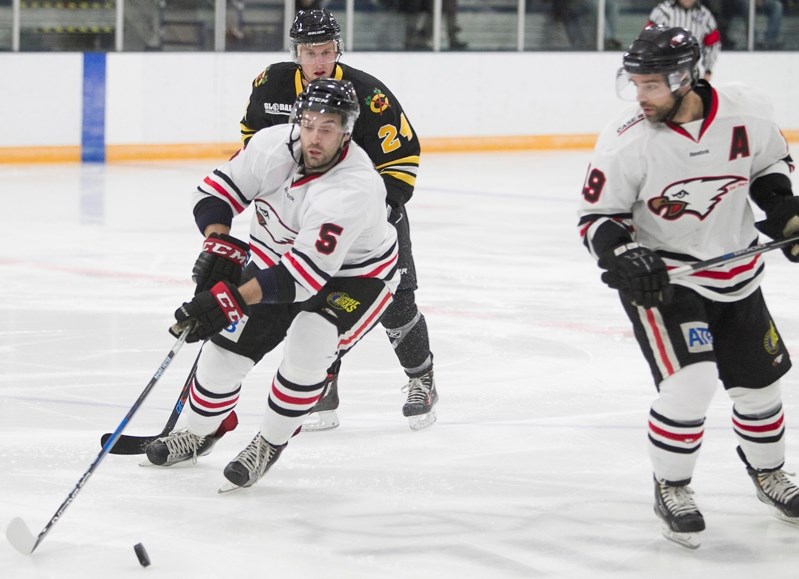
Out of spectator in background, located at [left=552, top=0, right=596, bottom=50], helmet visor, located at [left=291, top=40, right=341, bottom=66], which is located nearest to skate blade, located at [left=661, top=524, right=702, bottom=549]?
helmet visor, located at [left=291, top=40, right=341, bottom=66]

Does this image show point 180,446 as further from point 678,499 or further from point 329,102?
point 678,499

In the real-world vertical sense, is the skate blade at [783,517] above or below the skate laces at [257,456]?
below

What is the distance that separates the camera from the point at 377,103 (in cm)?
383

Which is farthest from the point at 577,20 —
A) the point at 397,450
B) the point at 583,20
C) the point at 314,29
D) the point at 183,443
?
the point at 183,443

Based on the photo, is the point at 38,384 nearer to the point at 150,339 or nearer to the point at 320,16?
the point at 150,339

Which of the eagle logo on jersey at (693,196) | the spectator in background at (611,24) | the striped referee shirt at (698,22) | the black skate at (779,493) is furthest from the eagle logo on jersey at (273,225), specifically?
the spectator in background at (611,24)

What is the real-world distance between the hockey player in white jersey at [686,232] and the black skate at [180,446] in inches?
41.6

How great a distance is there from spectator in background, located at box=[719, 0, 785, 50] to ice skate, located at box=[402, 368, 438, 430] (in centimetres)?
893

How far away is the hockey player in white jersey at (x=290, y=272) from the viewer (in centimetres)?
308

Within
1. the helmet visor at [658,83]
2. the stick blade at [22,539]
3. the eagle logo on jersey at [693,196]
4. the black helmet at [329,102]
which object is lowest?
the stick blade at [22,539]

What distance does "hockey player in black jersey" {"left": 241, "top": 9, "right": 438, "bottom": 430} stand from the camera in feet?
12.4

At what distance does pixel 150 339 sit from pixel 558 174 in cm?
536

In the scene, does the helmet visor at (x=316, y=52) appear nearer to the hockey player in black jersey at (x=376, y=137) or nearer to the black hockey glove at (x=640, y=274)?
the hockey player in black jersey at (x=376, y=137)

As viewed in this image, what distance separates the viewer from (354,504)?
3176 millimetres
